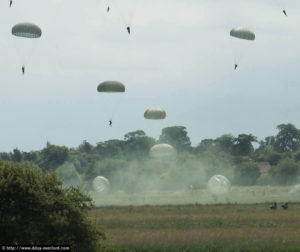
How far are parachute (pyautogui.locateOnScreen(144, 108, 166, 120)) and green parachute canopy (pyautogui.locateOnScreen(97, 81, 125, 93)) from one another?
72.1 ft

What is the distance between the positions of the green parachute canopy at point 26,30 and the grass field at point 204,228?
59.2ft

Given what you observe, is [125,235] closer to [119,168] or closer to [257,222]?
[257,222]

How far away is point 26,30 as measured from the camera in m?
57.7

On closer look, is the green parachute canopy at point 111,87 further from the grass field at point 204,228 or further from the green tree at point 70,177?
the green tree at point 70,177

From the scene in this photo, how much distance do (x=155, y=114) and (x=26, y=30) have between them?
110ft

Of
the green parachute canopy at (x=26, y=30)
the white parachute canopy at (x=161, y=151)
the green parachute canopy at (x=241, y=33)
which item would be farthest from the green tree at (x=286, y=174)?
the green parachute canopy at (x=26, y=30)

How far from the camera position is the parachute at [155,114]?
287ft

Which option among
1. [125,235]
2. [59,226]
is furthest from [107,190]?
[59,226]

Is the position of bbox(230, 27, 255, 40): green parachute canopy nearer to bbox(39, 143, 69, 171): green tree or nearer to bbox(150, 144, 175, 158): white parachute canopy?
bbox(150, 144, 175, 158): white parachute canopy

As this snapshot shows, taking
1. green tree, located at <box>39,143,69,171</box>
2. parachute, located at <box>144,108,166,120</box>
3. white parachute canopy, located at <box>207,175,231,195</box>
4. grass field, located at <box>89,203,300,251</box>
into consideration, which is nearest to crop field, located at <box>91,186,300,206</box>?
white parachute canopy, located at <box>207,175,231,195</box>

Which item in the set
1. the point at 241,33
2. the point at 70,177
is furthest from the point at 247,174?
the point at 241,33

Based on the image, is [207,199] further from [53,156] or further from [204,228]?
[53,156]

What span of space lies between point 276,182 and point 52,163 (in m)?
71.7

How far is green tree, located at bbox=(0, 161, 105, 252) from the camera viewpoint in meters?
23.4
